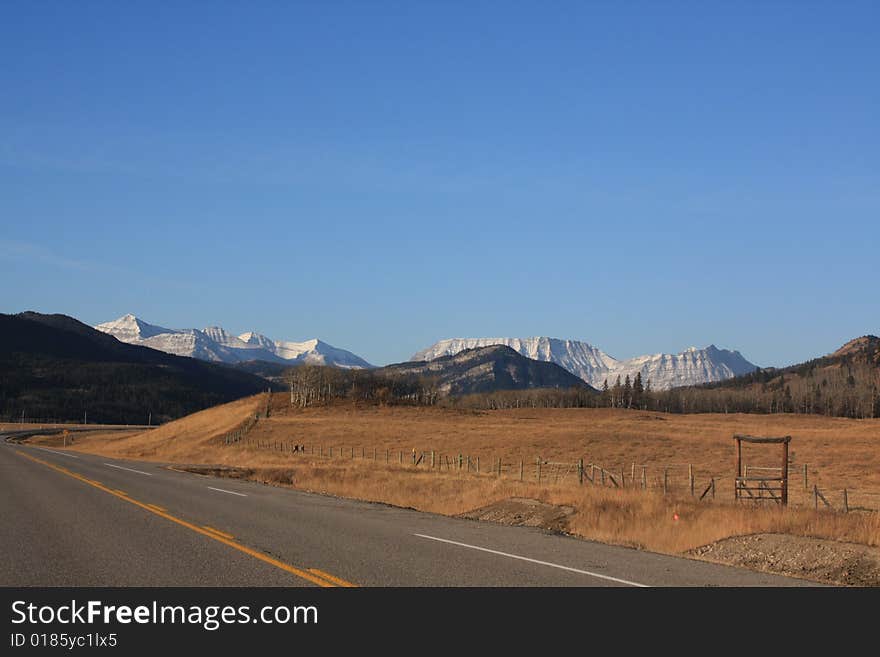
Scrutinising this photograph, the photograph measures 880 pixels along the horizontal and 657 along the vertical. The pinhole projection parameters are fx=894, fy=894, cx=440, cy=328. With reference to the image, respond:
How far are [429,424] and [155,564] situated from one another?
97523 millimetres

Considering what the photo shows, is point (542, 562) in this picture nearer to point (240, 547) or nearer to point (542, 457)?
point (240, 547)

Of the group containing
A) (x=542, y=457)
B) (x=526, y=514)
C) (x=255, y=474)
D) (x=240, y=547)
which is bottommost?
(x=542, y=457)

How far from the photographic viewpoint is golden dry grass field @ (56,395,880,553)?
68.2 feet

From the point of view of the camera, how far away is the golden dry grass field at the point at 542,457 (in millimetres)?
20797

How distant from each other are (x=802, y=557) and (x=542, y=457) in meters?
57.4

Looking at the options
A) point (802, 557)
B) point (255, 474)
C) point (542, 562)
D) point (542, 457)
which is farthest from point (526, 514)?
point (542, 457)

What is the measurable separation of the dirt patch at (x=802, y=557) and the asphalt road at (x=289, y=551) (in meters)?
1.35

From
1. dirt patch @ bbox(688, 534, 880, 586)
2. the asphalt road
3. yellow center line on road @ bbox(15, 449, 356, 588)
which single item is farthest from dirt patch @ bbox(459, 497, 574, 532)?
yellow center line on road @ bbox(15, 449, 356, 588)

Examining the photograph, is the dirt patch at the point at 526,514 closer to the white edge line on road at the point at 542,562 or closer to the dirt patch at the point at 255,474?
the white edge line on road at the point at 542,562

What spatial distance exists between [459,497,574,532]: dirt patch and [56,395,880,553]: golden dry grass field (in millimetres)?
381

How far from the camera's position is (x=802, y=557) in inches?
628

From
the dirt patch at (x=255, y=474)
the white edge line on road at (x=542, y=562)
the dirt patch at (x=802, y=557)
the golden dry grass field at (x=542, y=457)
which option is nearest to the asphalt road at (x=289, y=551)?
the white edge line on road at (x=542, y=562)

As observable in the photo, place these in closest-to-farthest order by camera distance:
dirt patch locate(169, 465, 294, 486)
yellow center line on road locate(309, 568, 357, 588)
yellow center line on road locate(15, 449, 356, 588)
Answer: yellow center line on road locate(309, 568, 357, 588) < yellow center line on road locate(15, 449, 356, 588) < dirt patch locate(169, 465, 294, 486)

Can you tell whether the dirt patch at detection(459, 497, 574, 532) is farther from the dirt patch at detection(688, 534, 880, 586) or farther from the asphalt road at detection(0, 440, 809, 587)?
the dirt patch at detection(688, 534, 880, 586)
